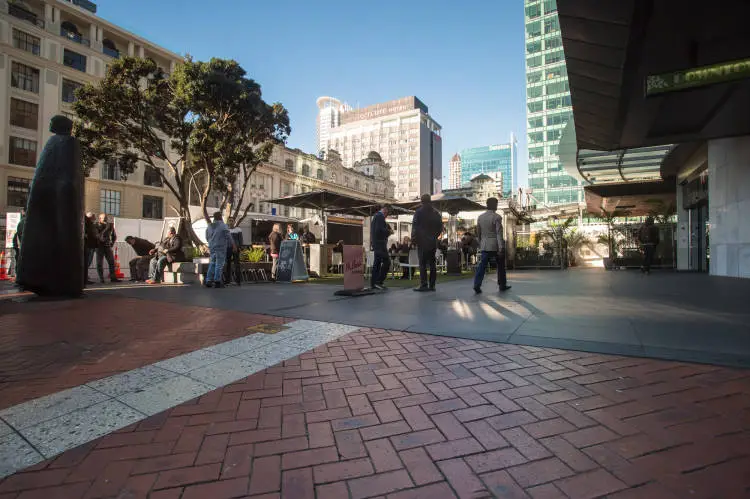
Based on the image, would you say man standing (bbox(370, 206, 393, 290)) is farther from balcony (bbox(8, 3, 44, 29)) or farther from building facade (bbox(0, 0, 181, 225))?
Result: balcony (bbox(8, 3, 44, 29))

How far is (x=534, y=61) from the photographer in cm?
7850

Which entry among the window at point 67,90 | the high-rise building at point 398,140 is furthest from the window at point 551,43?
the window at point 67,90

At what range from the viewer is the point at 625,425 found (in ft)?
6.49

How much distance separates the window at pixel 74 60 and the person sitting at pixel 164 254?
3457cm

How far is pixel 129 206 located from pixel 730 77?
136 feet

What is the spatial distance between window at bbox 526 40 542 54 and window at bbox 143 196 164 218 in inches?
3000

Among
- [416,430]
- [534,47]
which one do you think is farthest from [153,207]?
[534,47]

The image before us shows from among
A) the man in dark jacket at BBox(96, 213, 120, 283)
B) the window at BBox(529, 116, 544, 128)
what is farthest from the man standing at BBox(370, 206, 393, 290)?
the window at BBox(529, 116, 544, 128)

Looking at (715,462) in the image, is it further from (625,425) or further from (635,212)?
(635,212)

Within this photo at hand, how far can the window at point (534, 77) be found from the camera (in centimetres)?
7756

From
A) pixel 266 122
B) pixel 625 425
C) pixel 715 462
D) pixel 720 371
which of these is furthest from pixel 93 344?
pixel 266 122

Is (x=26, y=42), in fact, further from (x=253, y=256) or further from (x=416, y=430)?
(x=416, y=430)

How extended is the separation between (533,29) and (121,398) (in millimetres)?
96297

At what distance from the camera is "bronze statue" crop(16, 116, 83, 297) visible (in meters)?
6.36
